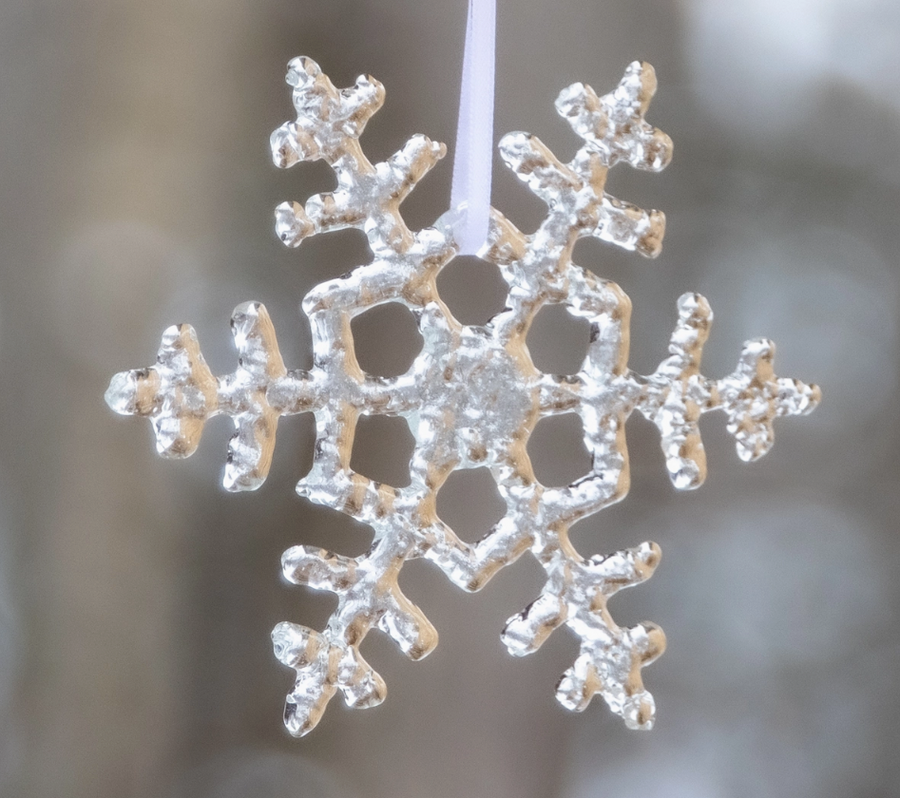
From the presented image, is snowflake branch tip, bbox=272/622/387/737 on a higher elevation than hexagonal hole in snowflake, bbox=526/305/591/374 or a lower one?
lower

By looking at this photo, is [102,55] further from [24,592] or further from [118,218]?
[24,592]

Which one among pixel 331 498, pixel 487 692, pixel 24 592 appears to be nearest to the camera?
pixel 331 498

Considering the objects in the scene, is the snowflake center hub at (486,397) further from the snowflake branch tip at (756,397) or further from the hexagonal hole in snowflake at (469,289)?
the hexagonal hole in snowflake at (469,289)

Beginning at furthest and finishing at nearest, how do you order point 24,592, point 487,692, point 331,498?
point 487,692 → point 24,592 → point 331,498

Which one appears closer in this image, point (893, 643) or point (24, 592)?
point (24, 592)

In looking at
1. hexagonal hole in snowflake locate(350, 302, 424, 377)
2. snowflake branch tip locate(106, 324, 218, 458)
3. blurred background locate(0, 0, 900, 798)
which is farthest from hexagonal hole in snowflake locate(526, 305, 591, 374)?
snowflake branch tip locate(106, 324, 218, 458)

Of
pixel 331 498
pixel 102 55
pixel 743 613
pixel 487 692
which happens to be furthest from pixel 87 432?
pixel 743 613

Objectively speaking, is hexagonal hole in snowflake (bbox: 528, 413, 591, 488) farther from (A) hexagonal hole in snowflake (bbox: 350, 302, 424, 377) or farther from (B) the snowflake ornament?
(B) the snowflake ornament

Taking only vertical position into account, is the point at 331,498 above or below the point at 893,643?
below
